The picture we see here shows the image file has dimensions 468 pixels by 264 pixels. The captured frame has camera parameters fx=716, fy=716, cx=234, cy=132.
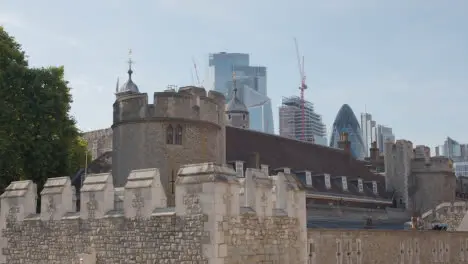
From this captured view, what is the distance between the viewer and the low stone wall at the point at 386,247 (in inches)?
979

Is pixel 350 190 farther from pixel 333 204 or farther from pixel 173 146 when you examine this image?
pixel 173 146

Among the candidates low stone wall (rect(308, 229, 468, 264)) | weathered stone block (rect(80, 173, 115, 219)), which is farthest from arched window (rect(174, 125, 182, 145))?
weathered stone block (rect(80, 173, 115, 219))

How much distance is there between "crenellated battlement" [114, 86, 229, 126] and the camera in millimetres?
28266

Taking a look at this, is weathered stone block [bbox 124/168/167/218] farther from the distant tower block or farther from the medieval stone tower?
the distant tower block

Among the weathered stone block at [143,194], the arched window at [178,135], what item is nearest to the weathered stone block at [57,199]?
the weathered stone block at [143,194]

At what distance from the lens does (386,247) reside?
28891 millimetres

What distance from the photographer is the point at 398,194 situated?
5431cm

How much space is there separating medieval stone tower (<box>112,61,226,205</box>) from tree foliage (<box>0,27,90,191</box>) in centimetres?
366

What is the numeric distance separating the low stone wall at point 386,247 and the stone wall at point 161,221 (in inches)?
151

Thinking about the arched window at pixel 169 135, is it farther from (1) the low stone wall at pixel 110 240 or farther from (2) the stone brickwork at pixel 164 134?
(1) the low stone wall at pixel 110 240

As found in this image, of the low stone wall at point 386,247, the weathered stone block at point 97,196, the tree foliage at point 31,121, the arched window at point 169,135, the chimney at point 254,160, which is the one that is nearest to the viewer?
the weathered stone block at point 97,196

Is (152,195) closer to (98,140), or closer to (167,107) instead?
(167,107)

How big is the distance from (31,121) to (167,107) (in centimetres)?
663

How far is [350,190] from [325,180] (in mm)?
3033
